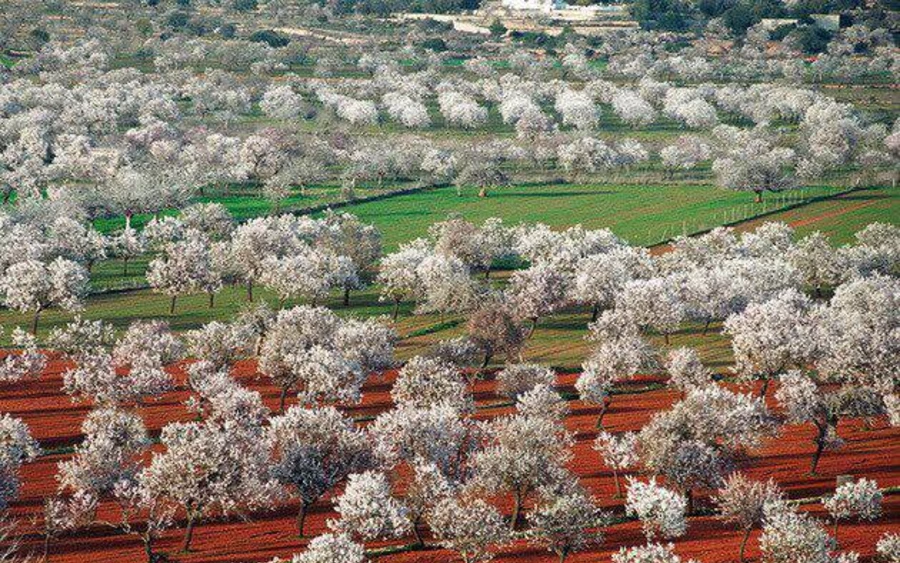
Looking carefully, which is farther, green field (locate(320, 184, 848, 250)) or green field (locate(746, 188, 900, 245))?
green field (locate(320, 184, 848, 250))

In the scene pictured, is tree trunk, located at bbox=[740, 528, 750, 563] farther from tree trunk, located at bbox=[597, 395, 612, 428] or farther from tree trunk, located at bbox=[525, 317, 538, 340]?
Answer: tree trunk, located at bbox=[525, 317, 538, 340]

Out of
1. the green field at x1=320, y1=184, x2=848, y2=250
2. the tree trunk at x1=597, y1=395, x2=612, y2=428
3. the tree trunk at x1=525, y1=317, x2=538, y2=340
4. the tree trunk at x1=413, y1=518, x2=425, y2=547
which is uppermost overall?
the tree trunk at x1=413, y1=518, x2=425, y2=547

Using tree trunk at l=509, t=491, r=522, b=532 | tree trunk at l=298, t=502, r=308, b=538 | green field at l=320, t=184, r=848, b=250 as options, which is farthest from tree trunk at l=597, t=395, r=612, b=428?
green field at l=320, t=184, r=848, b=250

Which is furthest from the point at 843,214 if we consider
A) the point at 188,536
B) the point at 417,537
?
the point at 188,536

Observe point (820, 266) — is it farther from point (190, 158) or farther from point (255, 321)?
point (190, 158)

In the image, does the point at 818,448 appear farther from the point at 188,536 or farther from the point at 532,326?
the point at 532,326

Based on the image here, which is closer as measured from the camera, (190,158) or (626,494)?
(626,494)

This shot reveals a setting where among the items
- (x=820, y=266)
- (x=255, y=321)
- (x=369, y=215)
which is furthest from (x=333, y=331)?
(x=369, y=215)

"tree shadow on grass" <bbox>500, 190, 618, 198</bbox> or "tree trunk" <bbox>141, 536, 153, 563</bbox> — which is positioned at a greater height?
"tree trunk" <bbox>141, 536, 153, 563</bbox>

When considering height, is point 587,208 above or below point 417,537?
below
